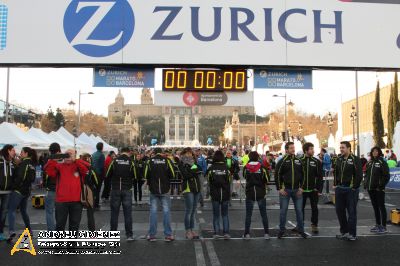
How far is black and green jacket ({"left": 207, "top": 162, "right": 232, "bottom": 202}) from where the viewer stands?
10.2m

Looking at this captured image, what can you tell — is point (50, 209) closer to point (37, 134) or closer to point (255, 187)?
point (255, 187)

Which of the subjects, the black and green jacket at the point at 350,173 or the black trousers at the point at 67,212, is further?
the black and green jacket at the point at 350,173

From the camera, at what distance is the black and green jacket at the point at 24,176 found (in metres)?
9.86

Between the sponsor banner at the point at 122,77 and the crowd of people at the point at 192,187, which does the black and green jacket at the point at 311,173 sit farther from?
the sponsor banner at the point at 122,77

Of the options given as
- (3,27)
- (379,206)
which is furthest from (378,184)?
(3,27)

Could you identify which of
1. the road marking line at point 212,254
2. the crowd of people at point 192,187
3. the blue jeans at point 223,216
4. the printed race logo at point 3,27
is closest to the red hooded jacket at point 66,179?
the crowd of people at point 192,187

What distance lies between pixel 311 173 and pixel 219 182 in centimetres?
212

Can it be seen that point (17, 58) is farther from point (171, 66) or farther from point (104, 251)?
point (104, 251)

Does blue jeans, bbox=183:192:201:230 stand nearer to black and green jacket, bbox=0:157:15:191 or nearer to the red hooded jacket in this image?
the red hooded jacket

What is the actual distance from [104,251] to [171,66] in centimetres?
673

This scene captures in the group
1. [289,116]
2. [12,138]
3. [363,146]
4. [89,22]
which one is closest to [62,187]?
[89,22]

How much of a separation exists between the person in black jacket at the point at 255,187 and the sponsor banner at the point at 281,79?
170 inches

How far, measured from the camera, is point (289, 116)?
88250mm

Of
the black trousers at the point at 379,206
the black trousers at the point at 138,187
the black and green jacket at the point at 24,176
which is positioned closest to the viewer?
the black and green jacket at the point at 24,176
